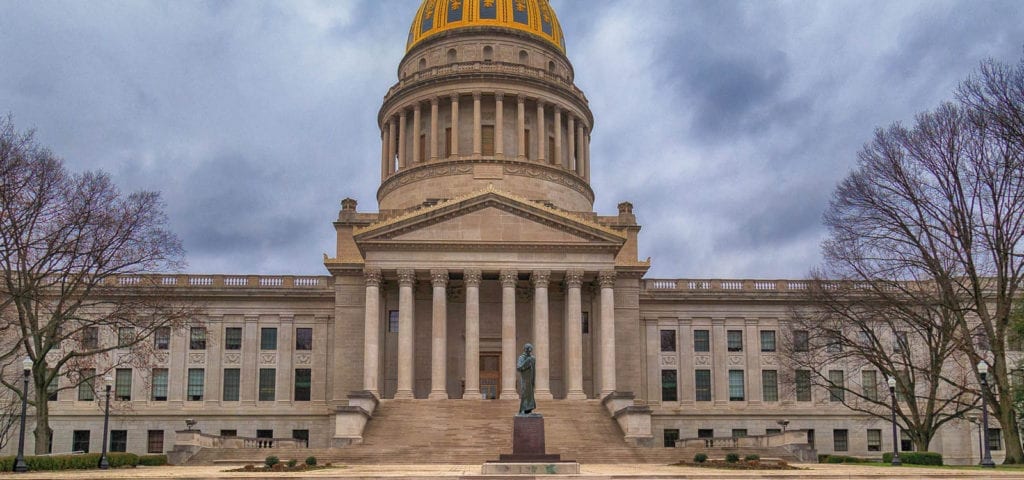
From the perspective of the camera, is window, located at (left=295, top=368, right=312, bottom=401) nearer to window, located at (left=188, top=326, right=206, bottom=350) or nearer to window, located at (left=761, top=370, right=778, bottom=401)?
window, located at (left=188, top=326, right=206, bottom=350)

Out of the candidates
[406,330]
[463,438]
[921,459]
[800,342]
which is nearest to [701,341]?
[800,342]

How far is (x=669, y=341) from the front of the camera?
222 ft

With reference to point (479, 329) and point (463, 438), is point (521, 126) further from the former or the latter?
point (463, 438)

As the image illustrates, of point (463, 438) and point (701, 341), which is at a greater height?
point (701, 341)

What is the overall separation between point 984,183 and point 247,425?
143ft

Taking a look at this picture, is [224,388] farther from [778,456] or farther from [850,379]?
[850,379]

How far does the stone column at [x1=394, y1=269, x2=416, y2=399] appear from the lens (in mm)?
56062

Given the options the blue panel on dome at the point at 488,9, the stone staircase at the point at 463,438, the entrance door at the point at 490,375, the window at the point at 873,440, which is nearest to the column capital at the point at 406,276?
the stone staircase at the point at 463,438

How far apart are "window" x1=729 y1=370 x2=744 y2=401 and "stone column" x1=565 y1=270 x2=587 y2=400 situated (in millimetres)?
13789

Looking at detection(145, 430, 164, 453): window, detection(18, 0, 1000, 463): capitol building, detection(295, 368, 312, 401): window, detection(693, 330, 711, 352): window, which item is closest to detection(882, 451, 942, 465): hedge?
detection(18, 0, 1000, 463): capitol building

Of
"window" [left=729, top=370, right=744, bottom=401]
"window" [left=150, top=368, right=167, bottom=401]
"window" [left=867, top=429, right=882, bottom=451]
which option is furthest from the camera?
"window" [left=729, top=370, right=744, bottom=401]

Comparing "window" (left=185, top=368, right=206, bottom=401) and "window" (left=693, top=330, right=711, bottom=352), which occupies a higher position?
"window" (left=693, top=330, right=711, bottom=352)

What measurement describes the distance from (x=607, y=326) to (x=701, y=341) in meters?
12.6

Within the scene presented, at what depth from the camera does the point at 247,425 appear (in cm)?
6378
